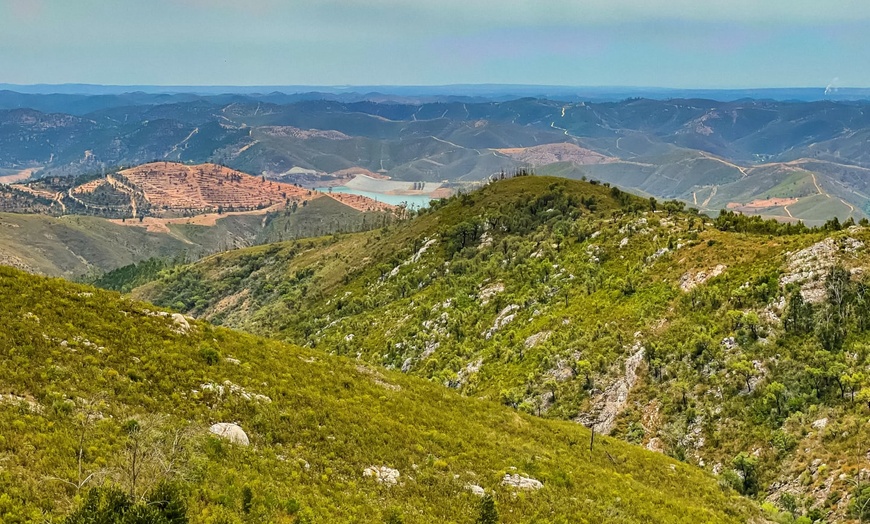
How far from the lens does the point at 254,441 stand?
30.3 m

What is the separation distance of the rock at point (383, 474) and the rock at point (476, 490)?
478cm

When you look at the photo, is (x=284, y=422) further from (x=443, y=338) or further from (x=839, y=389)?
(x=443, y=338)

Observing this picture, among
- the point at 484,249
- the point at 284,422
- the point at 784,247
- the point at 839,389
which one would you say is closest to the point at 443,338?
the point at 484,249

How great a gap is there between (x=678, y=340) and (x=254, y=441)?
59002 mm

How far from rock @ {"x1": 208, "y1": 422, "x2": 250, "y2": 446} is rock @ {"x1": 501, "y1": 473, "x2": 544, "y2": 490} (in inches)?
684

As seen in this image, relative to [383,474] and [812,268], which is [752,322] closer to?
[812,268]

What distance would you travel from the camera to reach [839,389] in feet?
171

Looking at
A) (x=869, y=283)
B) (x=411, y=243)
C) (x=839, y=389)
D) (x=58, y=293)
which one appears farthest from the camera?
(x=411, y=243)

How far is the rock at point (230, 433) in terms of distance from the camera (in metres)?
29.2

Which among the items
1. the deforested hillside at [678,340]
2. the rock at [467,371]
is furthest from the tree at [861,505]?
the rock at [467,371]

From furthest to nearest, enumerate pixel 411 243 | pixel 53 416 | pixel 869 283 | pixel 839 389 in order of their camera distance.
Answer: pixel 411 243 < pixel 869 283 < pixel 839 389 < pixel 53 416

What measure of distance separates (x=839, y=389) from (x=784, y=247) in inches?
1158

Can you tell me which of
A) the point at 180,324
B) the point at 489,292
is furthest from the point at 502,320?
the point at 180,324

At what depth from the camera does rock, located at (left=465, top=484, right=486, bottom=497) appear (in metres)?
33.2
